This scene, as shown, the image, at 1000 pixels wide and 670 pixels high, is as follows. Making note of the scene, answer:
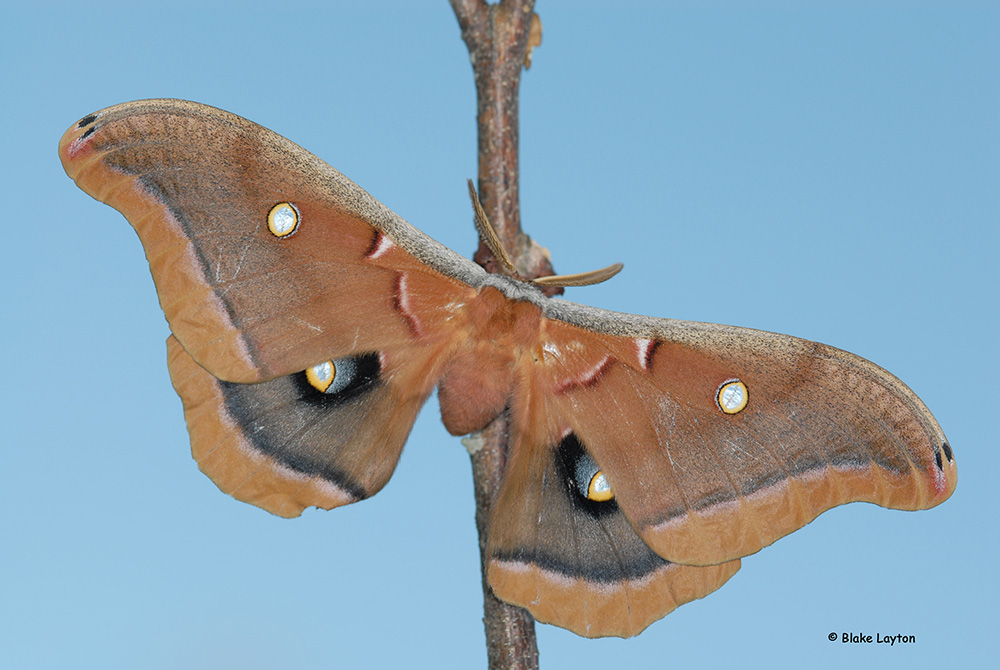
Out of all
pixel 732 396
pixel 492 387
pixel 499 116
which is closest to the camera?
pixel 732 396

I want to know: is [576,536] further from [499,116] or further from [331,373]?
[499,116]

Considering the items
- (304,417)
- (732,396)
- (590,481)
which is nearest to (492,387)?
(590,481)

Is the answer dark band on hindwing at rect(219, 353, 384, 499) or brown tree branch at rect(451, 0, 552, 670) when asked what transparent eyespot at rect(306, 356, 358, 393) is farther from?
brown tree branch at rect(451, 0, 552, 670)

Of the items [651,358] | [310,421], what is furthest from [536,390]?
[310,421]

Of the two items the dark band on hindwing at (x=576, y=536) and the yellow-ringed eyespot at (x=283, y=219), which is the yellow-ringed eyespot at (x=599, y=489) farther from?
the yellow-ringed eyespot at (x=283, y=219)

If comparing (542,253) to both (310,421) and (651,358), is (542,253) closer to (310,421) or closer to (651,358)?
(651,358)

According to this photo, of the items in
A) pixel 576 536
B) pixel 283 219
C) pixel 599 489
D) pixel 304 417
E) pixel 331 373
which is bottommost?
pixel 576 536

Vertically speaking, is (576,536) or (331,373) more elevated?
(331,373)

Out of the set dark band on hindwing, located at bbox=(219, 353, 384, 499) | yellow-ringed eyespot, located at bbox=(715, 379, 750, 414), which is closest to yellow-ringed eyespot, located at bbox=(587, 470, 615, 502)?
yellow-ringed eyespot, located at bbox=(715, 379, 750, 414)
